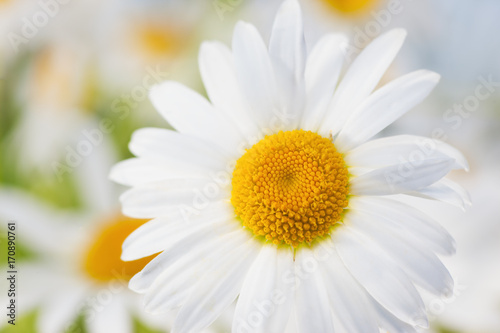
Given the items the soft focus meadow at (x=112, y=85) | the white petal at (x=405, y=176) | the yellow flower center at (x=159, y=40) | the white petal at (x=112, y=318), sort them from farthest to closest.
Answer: the yellow flower center at (x=159, y=40) < the soft focus meadow at (x=112, y=85) < the white petal at (x=112, y=318) < the white petal at (x=405, y=176)

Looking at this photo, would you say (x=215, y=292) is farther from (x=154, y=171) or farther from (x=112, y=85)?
(x=112, y=85)

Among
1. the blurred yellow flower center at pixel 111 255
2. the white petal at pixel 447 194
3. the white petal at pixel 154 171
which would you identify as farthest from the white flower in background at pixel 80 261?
the white petal at pixel 447 194

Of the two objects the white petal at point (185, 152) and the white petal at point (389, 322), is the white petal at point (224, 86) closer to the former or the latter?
the white petal at point (185, 152)

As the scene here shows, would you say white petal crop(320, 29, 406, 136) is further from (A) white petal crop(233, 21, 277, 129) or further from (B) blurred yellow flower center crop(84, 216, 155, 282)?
(B) blurred yellow flower center crop(84, 216, 155, 282)

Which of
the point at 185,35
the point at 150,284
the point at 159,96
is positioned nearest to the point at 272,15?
the point at 185,35

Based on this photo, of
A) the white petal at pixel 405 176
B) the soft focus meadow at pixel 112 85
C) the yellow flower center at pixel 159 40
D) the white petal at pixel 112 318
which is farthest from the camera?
the yellow flower center at pixel 159 40

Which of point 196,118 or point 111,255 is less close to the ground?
point 196,118

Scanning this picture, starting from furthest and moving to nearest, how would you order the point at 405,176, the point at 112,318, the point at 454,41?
the point at 454,41
the point at 112,318
the point at 405,176

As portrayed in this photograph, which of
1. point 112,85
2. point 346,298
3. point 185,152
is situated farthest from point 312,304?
point 112,85
